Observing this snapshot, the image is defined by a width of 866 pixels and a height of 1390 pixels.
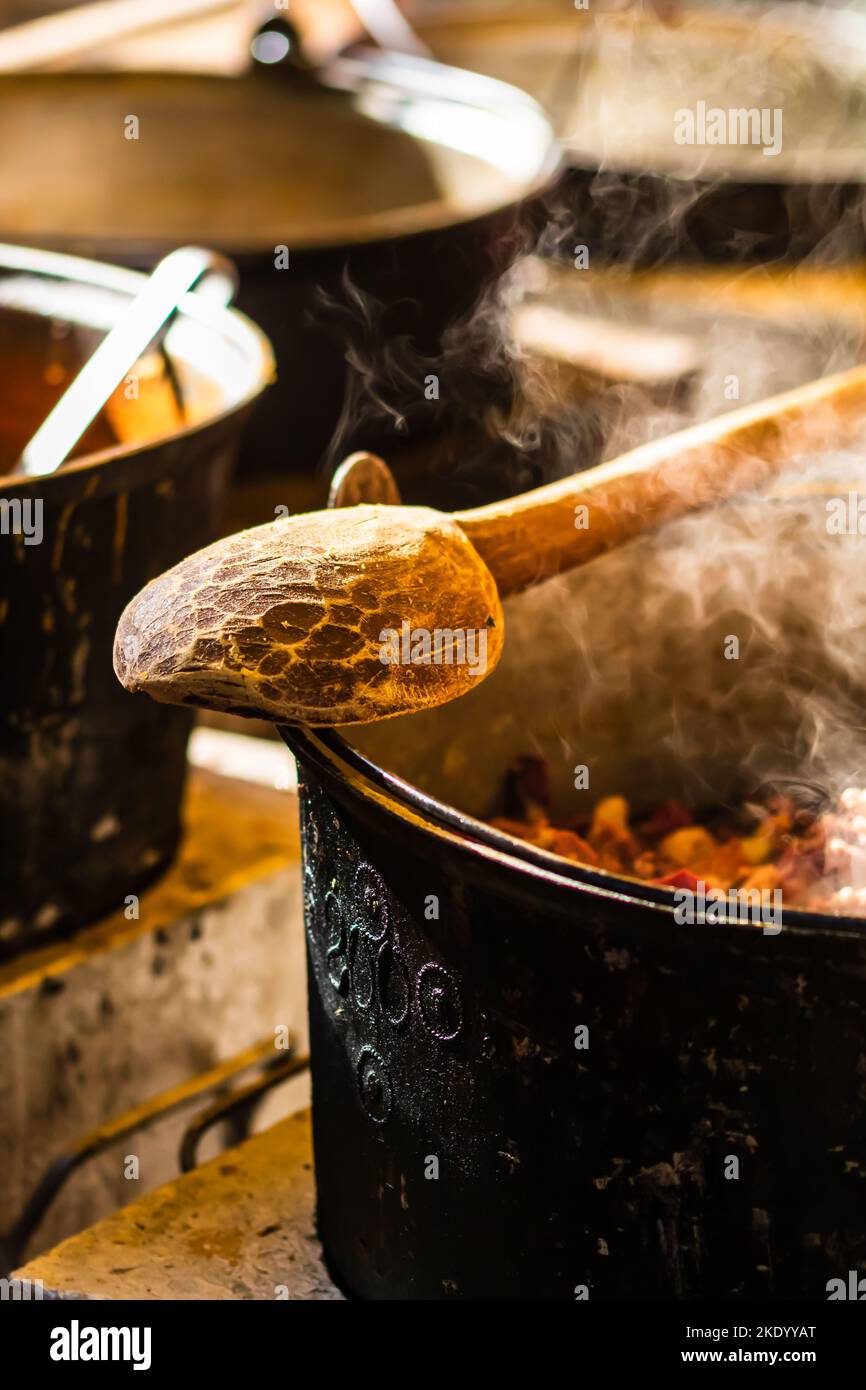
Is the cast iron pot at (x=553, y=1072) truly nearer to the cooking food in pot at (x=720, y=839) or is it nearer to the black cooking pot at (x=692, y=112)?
the cooking food in pot at (x=720, y=839)

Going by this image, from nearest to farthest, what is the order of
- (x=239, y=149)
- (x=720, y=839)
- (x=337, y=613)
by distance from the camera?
(x=337, y=613) → (x=720, y=839) → (x=239, y=149)

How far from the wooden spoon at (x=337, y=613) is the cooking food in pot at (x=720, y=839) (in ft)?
1.18

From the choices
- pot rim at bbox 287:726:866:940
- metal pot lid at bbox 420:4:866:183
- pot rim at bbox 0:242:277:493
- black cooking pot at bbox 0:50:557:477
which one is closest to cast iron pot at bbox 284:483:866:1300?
pot rim at bbox 287:726:866:940

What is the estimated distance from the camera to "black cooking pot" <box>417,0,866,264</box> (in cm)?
362

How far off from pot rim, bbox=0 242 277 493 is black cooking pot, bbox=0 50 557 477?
568mm

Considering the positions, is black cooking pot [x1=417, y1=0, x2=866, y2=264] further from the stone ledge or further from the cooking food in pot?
the stone ledge

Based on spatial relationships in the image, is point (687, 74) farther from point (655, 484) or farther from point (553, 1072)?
point (553, 1072)

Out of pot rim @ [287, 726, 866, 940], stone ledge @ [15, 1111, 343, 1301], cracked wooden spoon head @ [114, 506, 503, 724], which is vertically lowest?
stone ledge @ [15, 1111, 343, 1301]

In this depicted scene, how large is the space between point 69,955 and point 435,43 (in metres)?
3.52

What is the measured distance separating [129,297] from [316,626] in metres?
1.08

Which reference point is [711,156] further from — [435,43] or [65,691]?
[65,691]

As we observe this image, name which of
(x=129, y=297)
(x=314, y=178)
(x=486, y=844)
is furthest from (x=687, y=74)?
(x=486, y=844)

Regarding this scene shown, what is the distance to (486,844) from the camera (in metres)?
1.14

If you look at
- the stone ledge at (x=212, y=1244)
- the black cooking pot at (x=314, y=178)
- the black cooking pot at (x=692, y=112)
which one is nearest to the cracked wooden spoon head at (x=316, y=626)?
the stone ledge at (x=212, y=1244)
